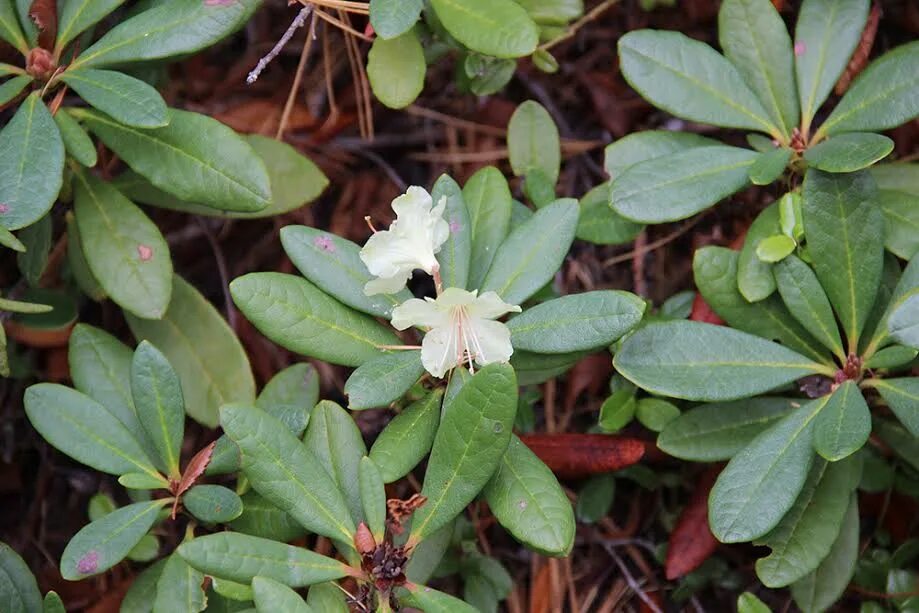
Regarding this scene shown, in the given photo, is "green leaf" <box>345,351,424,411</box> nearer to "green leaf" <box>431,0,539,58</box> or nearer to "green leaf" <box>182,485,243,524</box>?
"green leaf" <box>182,485,243,524</box>

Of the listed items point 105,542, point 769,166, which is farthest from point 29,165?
point 769,166

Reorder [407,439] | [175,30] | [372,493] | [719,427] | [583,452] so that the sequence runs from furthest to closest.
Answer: [583,452], [719,427], [175,30], [407,439], [372,493]

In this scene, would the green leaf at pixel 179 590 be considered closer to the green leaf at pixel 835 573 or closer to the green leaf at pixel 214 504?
the green leaf at pixel 214 504

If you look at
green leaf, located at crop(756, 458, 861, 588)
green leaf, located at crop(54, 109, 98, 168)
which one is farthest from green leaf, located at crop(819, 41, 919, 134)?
green leaf, located at crop(54, 109, 98, 168)

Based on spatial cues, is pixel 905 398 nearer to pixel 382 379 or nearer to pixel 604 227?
pixel 604 227

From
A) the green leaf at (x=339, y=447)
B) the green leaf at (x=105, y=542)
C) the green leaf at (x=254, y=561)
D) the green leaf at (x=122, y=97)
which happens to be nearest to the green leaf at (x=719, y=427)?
the green leaf at (x=339, y=447)

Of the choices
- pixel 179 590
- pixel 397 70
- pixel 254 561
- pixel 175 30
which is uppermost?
pixel 175 30
